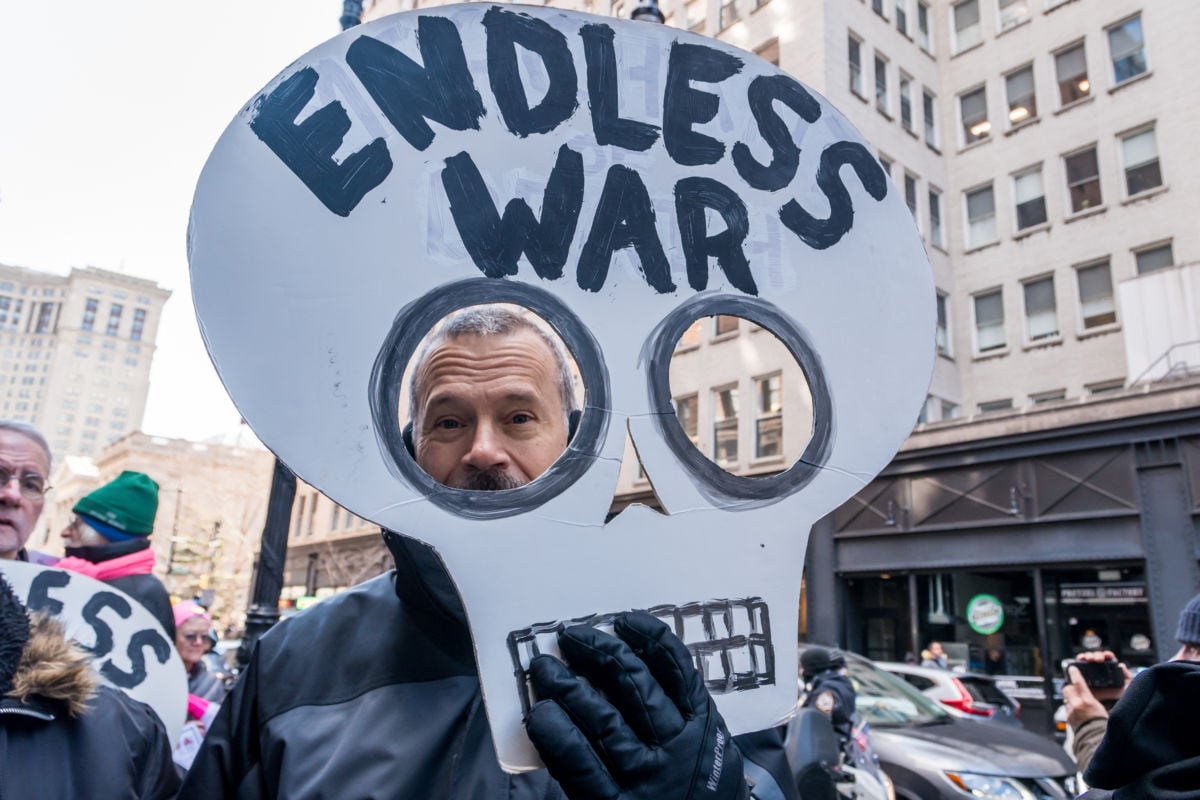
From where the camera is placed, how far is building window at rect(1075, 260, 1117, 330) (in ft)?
57.8

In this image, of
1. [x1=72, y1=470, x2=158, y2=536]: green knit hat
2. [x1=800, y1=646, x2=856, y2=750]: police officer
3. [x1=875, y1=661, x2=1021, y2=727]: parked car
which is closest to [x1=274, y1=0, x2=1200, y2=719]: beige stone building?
[x1=875, y1=661, x2=1021, y2=727]: parked car

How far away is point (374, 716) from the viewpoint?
58.7 inches

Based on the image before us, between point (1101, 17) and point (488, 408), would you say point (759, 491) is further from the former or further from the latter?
point (1101, 17)

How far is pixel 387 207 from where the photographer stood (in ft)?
4.52

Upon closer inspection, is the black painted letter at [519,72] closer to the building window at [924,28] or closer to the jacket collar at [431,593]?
the jacket collar at [431,593]

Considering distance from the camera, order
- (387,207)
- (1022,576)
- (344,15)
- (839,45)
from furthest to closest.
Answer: (839,45) → (1022,576) → (344,15) → (387,207)

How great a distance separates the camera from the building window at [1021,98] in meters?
20.0

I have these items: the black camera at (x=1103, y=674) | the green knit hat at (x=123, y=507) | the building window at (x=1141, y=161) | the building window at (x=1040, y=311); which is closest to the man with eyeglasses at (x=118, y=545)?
the green knit hat at (x=123, y=507)

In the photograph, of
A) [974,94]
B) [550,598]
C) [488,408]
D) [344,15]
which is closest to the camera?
[550,598]

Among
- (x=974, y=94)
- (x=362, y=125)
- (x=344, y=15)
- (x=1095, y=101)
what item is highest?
(x=974, y=94)

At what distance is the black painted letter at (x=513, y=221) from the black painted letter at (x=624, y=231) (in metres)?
0.05

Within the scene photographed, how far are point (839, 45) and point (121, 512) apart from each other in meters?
20.2

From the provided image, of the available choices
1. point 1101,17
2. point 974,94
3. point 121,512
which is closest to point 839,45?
point 974,94

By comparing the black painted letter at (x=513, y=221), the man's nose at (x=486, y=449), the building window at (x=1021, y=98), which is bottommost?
the man's nose at (x=486, y=449)
